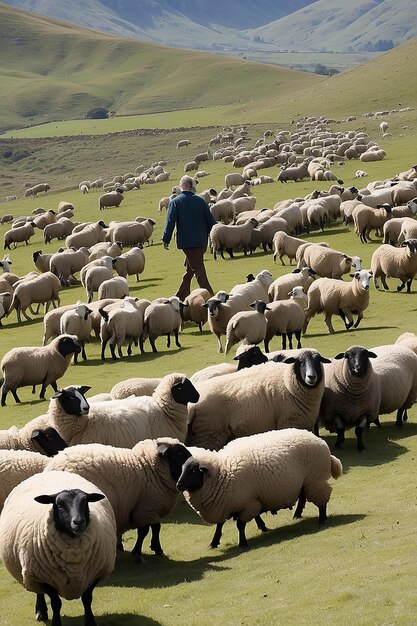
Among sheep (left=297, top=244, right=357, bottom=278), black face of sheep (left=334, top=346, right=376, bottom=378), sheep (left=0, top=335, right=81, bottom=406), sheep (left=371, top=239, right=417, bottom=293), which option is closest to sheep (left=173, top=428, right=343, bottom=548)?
black face of sheep (left=334, top=346, right=376, bottom=378)

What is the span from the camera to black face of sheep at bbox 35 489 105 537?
814 centimetres

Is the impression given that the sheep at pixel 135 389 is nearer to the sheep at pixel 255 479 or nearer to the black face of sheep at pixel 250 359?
the black face of sheep at pixel 250 359

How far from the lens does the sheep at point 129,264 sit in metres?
29.9

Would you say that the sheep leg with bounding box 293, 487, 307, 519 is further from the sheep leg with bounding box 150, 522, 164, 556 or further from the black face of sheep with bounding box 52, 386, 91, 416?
the black face of sheep with bounding box 52, 386, 91, 416

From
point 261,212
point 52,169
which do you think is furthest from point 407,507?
point 52,169

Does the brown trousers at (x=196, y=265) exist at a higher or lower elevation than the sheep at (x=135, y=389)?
higher

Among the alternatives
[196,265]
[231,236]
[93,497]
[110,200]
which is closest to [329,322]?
[196,265]

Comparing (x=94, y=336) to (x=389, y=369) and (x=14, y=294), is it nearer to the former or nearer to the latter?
(x=14, y=294)

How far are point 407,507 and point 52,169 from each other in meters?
80.1

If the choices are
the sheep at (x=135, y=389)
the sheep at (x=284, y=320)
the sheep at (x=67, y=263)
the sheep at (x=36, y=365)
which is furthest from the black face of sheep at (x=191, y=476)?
the sheep at (x=67, y=263)

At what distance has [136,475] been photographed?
10.2 meters

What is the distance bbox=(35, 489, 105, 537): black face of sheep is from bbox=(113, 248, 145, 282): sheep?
21747 mm

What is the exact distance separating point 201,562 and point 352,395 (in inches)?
180

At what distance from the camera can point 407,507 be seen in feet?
33.8
